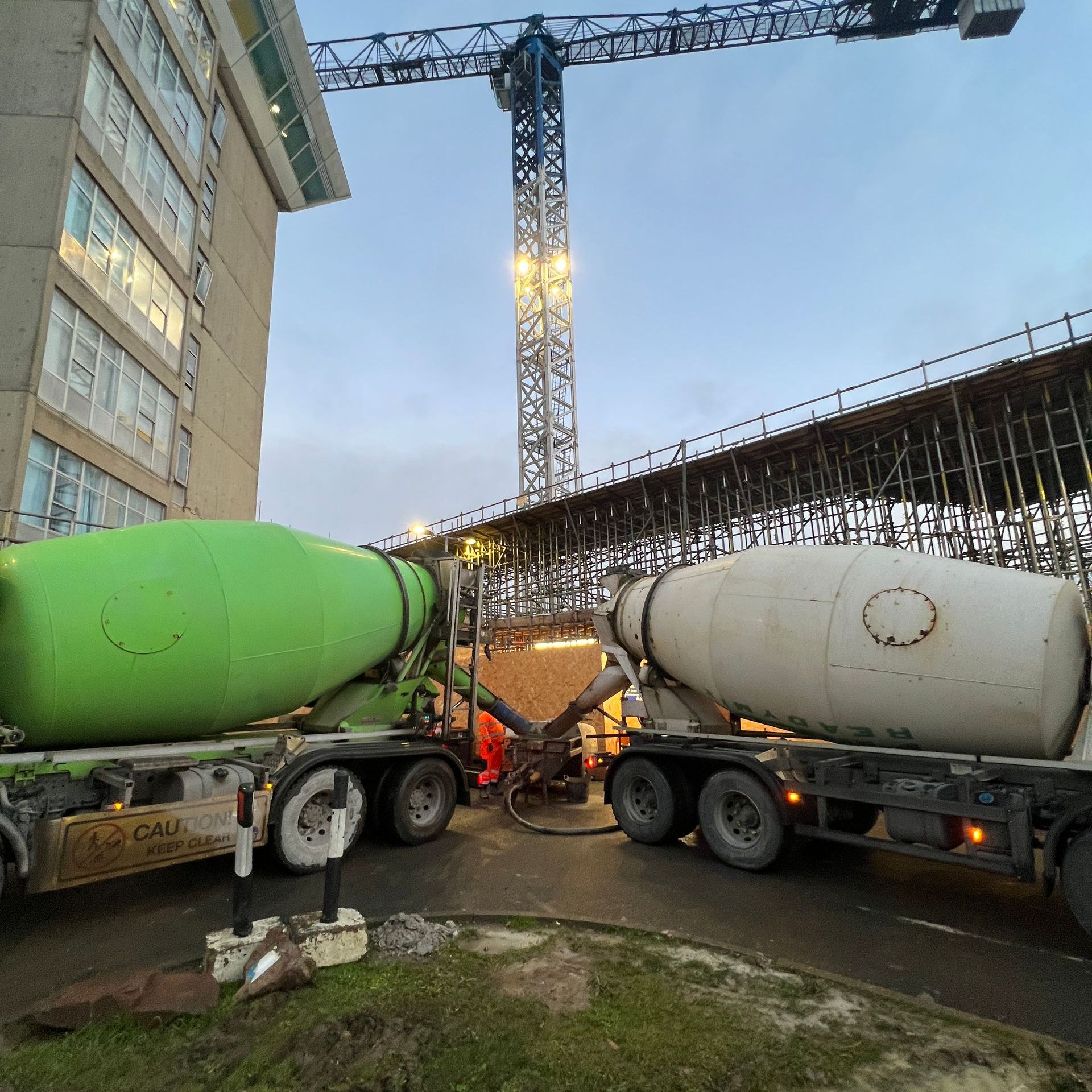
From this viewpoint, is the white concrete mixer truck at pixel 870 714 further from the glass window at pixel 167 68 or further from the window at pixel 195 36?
the window at pixel 195 36

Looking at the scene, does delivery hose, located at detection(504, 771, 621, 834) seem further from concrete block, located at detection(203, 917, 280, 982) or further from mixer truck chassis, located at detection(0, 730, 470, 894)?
concrete block, located at detection(203, 917, 280, 982)

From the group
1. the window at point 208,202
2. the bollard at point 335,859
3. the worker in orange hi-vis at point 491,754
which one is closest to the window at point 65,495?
the worker in orange hi-vis at point 491,754

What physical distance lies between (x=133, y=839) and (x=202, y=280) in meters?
20.8

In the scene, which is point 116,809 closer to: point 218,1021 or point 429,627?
point 218,1021

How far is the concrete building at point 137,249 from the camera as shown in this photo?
13617mm

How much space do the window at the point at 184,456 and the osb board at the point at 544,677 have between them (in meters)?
11.2

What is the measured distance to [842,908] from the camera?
5.77 m

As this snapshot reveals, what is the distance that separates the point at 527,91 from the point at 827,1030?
182 ft

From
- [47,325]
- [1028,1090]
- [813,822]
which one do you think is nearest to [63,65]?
[47,325]

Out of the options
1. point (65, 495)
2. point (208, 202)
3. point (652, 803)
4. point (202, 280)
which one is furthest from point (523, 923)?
point (208, 202)

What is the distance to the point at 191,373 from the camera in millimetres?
20391

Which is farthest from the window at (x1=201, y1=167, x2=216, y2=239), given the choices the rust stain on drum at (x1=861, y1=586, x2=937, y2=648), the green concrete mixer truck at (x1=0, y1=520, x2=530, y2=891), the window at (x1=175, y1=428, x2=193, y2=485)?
the rust stain on drum at (x1=861, y1=586, x2=937, y2=648)

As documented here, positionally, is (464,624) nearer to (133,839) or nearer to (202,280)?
(133,839)

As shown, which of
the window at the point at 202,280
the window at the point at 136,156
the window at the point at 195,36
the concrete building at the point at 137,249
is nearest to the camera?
the concrete building at the point at 137,249
